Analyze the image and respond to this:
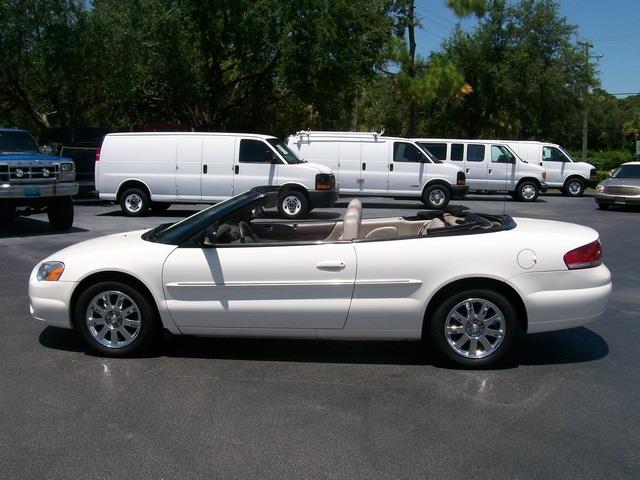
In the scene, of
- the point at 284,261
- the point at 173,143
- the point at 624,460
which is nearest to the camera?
the point at 624,460

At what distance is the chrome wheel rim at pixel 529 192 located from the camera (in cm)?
2377

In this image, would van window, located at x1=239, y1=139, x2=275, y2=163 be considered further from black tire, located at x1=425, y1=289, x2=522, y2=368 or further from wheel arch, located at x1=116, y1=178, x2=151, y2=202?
black tire, located at x1=425, y1=289, x2=522, y2=368

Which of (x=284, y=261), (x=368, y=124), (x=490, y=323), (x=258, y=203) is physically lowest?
(x=490, y=323)

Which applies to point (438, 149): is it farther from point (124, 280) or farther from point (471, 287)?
point (124, 280)

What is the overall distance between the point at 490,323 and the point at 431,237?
0.78 metres

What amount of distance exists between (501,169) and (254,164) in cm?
1057

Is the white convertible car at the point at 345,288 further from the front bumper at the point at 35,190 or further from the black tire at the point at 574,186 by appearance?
the black tire at the point at 574,186

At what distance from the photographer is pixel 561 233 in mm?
5578

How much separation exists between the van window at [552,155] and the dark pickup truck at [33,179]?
17250 millimetres

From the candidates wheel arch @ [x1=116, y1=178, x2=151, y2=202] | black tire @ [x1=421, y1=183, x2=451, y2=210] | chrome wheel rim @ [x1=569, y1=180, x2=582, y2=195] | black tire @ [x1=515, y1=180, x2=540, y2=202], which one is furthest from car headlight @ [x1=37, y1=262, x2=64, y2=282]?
chrome wheel rim @ [x1=569, y1=180, x2=582, y2=195]

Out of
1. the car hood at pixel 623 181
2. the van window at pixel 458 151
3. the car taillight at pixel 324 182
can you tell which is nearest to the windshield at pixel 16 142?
the car taillight at pixel 324 182

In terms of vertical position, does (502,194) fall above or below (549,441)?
above

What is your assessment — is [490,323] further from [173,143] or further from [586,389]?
[173,143]

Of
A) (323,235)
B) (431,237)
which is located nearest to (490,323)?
(431,237)
